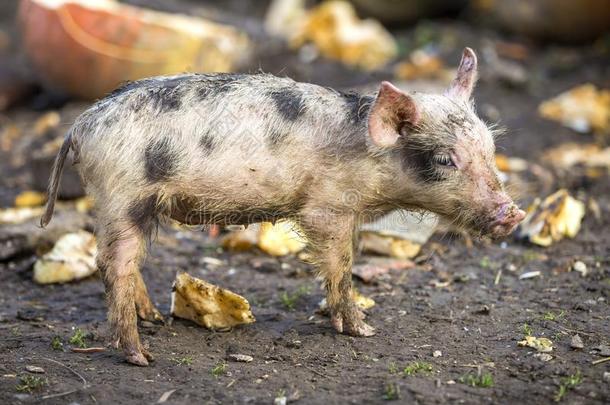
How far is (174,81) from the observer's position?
4672mm

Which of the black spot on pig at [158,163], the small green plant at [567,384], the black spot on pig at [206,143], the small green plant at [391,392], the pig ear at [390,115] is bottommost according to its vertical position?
the small green plant at [391,392]

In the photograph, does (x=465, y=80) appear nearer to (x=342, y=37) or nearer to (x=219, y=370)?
(x=219, y=370)

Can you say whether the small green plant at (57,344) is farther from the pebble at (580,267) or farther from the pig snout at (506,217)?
the pebble at (580,267)

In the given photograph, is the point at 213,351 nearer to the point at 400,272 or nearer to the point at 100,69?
the point at 400,272

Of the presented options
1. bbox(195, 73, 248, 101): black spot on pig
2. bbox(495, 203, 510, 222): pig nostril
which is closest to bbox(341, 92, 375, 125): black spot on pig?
bbox(195, 73, 248, 101): black spot on pig

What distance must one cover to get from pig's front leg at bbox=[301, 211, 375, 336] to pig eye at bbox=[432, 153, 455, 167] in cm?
53

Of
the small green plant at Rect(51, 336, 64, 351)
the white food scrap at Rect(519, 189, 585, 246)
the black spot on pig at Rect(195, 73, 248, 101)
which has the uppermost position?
the black spot on pig at Rect(195, 73, 248, 101)

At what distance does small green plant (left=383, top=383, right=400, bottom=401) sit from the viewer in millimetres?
3871

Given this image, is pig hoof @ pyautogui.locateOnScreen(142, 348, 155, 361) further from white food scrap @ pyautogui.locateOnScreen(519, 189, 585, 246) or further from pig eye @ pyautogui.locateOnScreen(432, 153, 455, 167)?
white food scrap @ pyautogui.locateOnScreen(519, 189, 585, 246)

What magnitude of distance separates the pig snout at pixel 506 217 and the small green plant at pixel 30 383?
91.0 inches

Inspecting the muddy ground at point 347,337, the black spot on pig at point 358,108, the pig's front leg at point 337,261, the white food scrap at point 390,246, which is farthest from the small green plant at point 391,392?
the white food scrap at point 390,246

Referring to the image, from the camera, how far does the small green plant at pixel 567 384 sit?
3.86 metres

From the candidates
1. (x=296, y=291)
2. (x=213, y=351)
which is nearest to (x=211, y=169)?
(x=213, y=351)

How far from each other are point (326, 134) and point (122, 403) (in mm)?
1667
